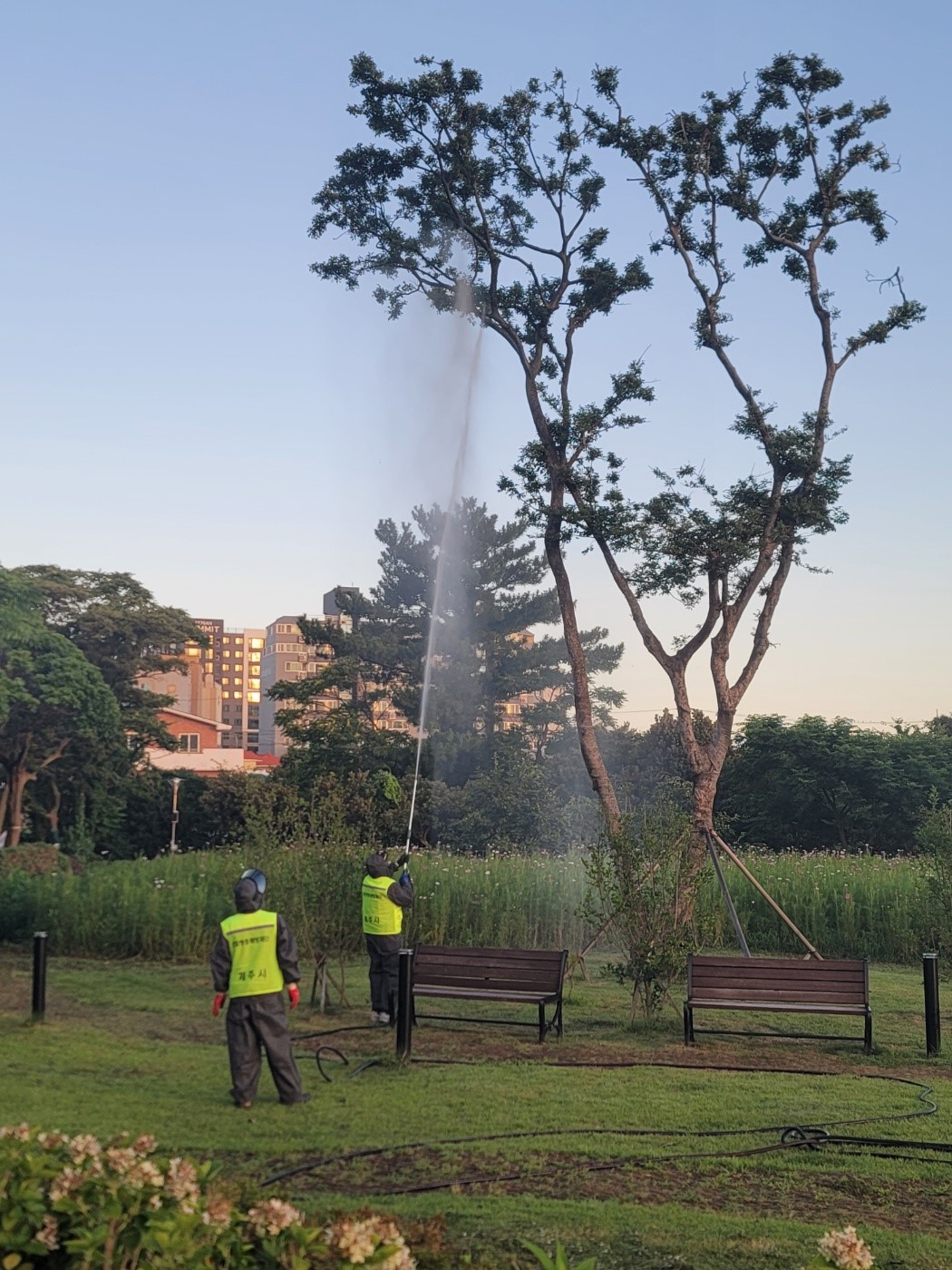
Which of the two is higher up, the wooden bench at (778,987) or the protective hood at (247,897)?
the protective hood at (247,897)

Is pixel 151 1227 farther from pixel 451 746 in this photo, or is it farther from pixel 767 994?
pixel 451 746

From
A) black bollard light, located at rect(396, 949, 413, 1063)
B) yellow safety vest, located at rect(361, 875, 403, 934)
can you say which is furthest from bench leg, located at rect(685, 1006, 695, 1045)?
yellow safety vest, located at rect(361, 875, 403, 934)

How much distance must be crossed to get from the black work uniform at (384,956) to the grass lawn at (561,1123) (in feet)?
1.67

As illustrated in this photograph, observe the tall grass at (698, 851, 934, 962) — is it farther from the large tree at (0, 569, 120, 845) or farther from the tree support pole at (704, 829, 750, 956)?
the large tree at (0, 569, 120, 845)

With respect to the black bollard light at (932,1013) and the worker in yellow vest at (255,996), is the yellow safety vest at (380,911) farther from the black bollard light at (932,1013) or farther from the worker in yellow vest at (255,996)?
the black bollard light at (932,1013)

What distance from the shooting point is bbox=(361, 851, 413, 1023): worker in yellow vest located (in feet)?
46.1

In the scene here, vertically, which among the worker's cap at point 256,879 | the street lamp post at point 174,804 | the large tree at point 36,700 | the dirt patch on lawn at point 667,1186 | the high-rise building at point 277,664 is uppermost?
the high-rise building at point 277,664

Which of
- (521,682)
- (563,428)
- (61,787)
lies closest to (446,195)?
(563,428)

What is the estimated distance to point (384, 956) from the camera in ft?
46.2

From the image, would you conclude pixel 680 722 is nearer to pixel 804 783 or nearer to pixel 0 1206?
pixel 0 1206

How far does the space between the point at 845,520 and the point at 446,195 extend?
8893 mm

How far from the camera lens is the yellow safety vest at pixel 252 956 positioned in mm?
10023

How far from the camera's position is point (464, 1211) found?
6.89m

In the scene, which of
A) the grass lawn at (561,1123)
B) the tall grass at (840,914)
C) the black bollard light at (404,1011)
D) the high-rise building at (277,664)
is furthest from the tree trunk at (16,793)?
the high-rise building at (277,664)
